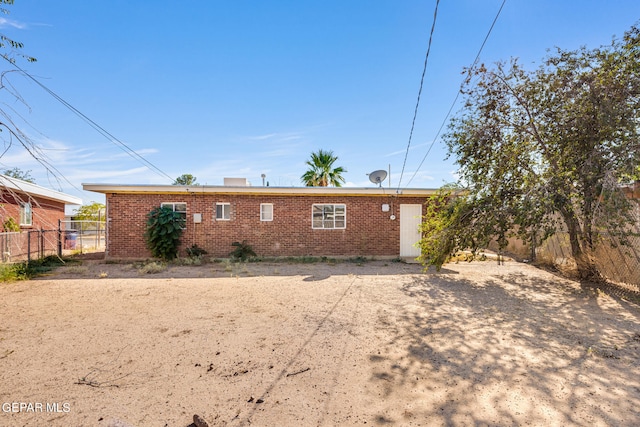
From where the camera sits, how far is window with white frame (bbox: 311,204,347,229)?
12633mm

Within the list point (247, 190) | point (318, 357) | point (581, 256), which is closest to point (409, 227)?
point (581, 256)

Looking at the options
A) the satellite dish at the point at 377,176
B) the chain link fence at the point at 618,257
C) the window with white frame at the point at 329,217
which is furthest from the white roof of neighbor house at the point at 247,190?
the chain link fence at the point at 618,257

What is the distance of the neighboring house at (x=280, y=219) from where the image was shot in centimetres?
1198

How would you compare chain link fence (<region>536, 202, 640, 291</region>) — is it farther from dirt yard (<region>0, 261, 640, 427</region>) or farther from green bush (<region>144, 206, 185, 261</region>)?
green bush (<region>144, 206, 185, 261</region>)

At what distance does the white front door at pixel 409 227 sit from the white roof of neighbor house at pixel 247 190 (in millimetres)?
660

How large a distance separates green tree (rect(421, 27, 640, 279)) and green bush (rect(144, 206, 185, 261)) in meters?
8.76

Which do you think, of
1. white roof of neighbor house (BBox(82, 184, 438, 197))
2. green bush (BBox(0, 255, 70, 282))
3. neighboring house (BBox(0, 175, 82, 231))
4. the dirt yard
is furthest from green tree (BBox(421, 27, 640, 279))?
neighboring house (BBox(0, 175, 82, 231))

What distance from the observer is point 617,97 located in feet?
20.4

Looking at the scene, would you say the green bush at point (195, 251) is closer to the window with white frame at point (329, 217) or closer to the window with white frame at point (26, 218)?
the window with white frame at point (329, 217)

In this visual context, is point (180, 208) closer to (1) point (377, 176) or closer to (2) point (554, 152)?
(1) point (377, 176)

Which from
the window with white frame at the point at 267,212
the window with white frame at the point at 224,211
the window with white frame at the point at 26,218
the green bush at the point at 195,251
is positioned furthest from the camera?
the window with white frame at the point at 26,218

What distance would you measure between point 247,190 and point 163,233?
3.34m

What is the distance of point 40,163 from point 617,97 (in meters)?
9.25

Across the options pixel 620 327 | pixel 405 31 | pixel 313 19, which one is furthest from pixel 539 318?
pixel 313 19
